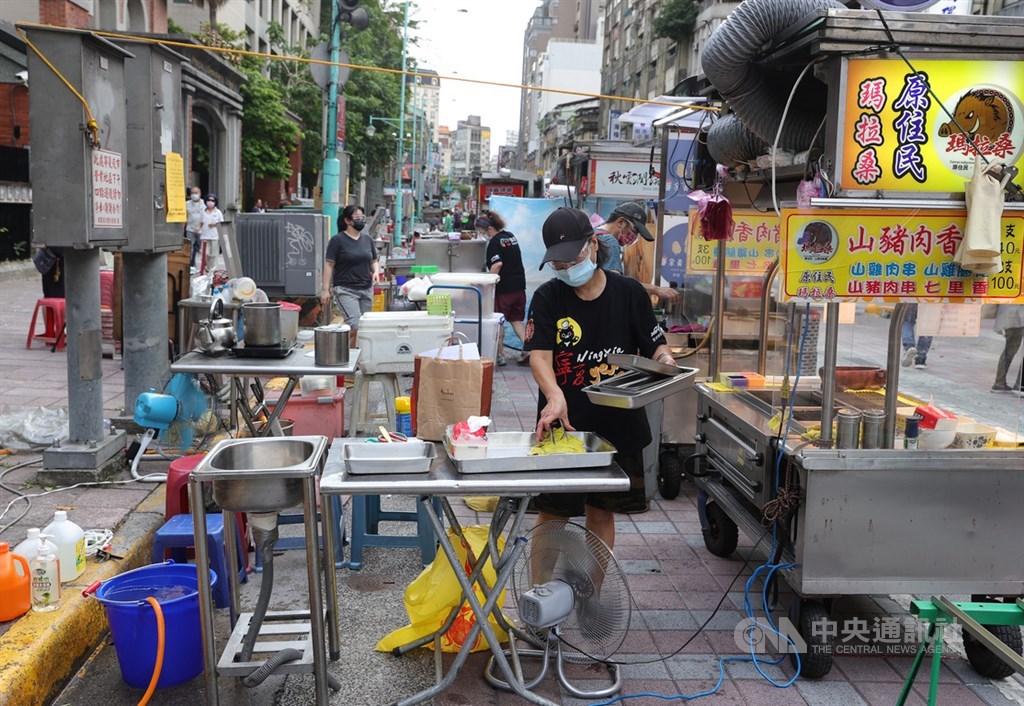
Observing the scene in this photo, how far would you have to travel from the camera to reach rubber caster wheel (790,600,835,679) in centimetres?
385

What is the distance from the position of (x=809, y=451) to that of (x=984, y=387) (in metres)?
2.19

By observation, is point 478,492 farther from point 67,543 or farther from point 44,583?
point 67,543

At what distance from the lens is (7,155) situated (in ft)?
58.7

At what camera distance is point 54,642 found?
12.0 ft

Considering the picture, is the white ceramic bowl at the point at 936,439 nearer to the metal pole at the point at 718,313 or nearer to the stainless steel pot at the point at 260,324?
the metal pole at the point at 718,313

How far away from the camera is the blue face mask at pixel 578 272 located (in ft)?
13.2

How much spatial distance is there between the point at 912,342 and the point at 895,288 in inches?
61.6

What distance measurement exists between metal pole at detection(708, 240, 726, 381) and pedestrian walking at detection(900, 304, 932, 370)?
3.57 feet

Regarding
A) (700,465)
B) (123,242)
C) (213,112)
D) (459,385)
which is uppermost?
(213,112)

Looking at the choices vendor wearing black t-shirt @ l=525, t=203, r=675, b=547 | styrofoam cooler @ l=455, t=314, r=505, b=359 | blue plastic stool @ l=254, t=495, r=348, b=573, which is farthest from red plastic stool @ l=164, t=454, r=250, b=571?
styrofoam cooler @ l=455, t=314, r=505, b=359

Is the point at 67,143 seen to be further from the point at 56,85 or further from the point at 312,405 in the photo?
the point at 312,405

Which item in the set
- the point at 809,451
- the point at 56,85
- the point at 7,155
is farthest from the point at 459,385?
the point at 7,155

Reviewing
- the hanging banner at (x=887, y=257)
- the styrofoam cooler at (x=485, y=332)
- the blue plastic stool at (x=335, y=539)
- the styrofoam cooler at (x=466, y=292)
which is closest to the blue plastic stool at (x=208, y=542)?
the blue plastic stool at (x=335, y=539)

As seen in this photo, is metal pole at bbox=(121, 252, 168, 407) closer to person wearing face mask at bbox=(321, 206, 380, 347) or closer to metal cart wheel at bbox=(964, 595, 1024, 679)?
person wearing face mask at bbox=(321, 206, 380, 347)
